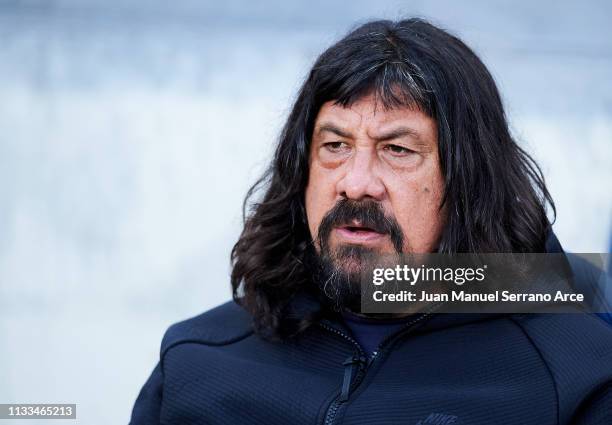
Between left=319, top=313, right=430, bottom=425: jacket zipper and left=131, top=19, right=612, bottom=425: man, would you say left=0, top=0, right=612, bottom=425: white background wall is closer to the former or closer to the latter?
left=131, top=19, right=612, bottom=425: man

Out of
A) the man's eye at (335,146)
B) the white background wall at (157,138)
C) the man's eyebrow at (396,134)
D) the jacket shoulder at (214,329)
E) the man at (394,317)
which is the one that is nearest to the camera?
the man at (394,317)

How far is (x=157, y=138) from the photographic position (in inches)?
135

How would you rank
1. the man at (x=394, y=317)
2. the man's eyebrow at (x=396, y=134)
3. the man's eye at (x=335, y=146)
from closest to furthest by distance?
the man at (x=394, y=317) < the man's eyebrow at (x=396, y=134) < the man's eye at (x=335, y=146)

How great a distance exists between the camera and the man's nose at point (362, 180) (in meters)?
2.07

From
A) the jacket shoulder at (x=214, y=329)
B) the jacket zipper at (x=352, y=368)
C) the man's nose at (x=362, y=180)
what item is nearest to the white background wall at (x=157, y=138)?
the jacket shoulder at (x=214, y=329)

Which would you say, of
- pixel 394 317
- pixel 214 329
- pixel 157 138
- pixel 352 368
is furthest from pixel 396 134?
pixel 157 138

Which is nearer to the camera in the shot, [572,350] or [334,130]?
[572,350]

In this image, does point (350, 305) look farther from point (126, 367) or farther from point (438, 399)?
point (126, 367)

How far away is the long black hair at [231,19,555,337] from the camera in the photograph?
2131 millimetres

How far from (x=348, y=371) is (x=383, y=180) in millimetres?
479

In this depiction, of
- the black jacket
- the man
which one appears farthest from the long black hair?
the black jacket

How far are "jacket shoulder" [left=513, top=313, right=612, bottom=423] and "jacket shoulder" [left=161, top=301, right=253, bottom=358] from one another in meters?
0.76

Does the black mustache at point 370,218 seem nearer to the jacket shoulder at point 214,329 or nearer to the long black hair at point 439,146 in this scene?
the long black hair at point 439,146

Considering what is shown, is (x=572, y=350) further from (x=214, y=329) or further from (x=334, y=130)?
(x=214, y=329)
